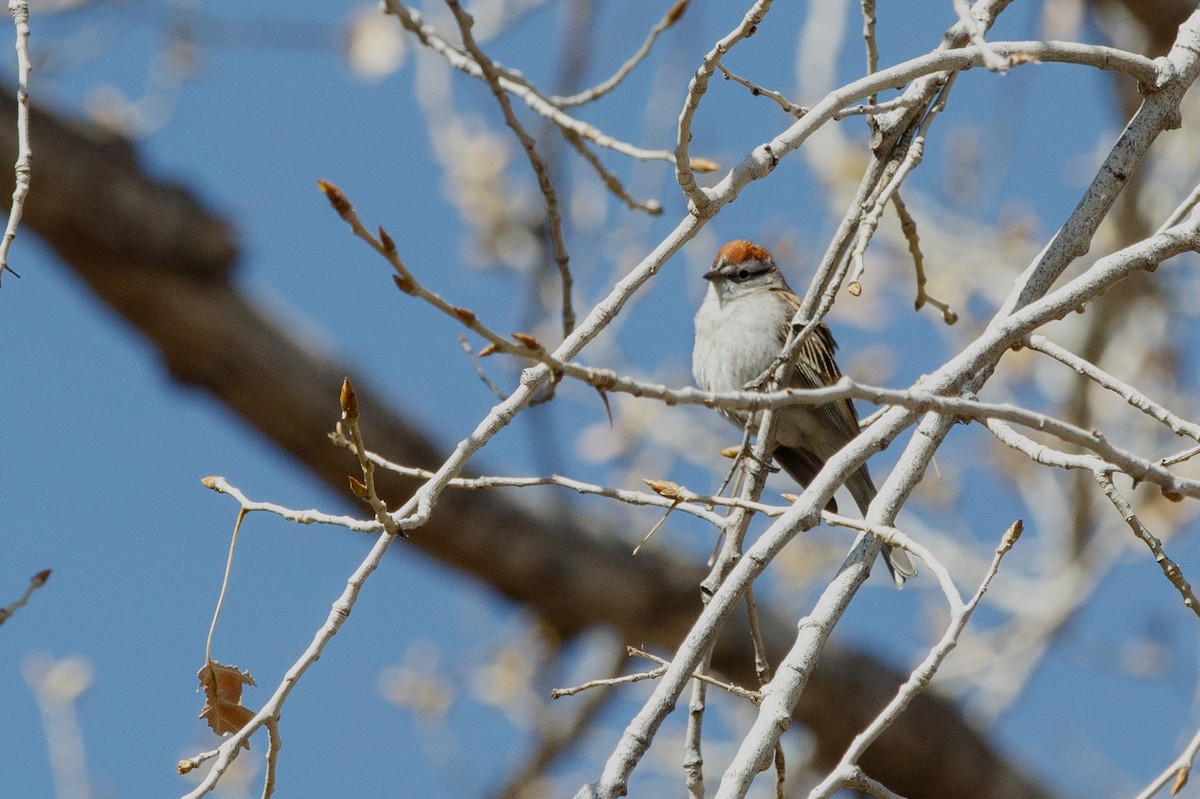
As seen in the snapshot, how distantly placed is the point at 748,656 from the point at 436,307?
619 centimetres

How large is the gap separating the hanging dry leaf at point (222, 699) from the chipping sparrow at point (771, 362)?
2643 millimetres

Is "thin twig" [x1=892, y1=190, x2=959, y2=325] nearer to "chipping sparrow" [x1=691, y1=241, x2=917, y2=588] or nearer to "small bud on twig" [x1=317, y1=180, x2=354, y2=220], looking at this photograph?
"chipping sparrow" [x1=691, y1=241, x2=917, y2=588]

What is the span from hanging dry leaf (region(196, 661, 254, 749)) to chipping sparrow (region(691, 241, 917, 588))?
2.64 meters

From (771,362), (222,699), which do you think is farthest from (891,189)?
(771,362)

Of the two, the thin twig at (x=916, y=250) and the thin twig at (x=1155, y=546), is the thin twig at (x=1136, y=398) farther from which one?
the thin twig at (x=916, y=250)

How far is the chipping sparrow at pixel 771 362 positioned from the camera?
5.23m

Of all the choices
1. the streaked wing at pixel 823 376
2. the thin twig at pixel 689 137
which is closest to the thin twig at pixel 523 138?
the thin twig at pixel 689 137

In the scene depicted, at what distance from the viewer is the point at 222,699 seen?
8.40 ft

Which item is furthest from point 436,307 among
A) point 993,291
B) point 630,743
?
point 993,291

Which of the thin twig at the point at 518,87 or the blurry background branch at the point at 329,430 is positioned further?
the blurry background branch at the point at 329,430

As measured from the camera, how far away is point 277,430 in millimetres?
7164

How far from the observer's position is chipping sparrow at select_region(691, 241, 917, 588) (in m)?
5.23

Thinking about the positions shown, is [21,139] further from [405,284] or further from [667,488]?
[667,488]

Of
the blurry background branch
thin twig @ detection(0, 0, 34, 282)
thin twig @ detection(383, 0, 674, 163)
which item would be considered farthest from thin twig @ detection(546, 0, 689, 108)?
the blurry background branch
